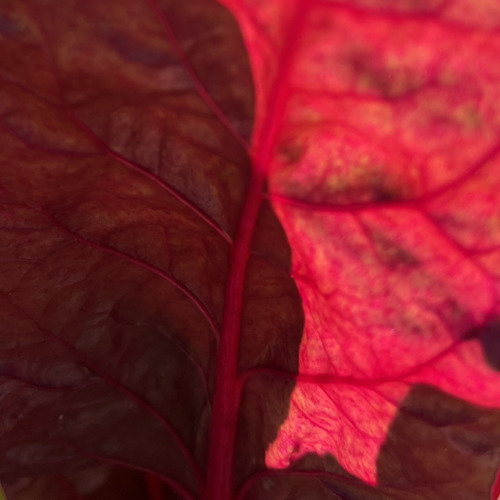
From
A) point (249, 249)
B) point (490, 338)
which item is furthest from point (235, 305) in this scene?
point (490, 338)

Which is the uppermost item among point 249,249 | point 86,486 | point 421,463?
point 249,249

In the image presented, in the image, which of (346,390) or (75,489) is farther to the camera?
(75,489)

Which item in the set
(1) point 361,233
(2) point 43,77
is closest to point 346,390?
(1) point 361,233

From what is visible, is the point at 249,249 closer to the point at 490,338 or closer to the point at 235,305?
the point at 235,305

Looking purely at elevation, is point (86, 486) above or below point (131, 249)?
below

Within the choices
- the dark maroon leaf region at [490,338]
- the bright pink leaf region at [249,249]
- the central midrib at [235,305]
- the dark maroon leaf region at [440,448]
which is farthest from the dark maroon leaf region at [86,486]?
the dark maroon leaf region at [490,338]

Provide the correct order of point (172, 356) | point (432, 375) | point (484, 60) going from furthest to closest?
point (172, 356)
point (432, 375)
point (484, 60)

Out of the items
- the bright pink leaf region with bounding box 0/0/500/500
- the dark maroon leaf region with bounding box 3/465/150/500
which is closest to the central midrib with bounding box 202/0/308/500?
the bright pink leaf region with bounding box 0/0/500/500

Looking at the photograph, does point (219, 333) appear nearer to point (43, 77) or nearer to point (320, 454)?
point (320, 454)
